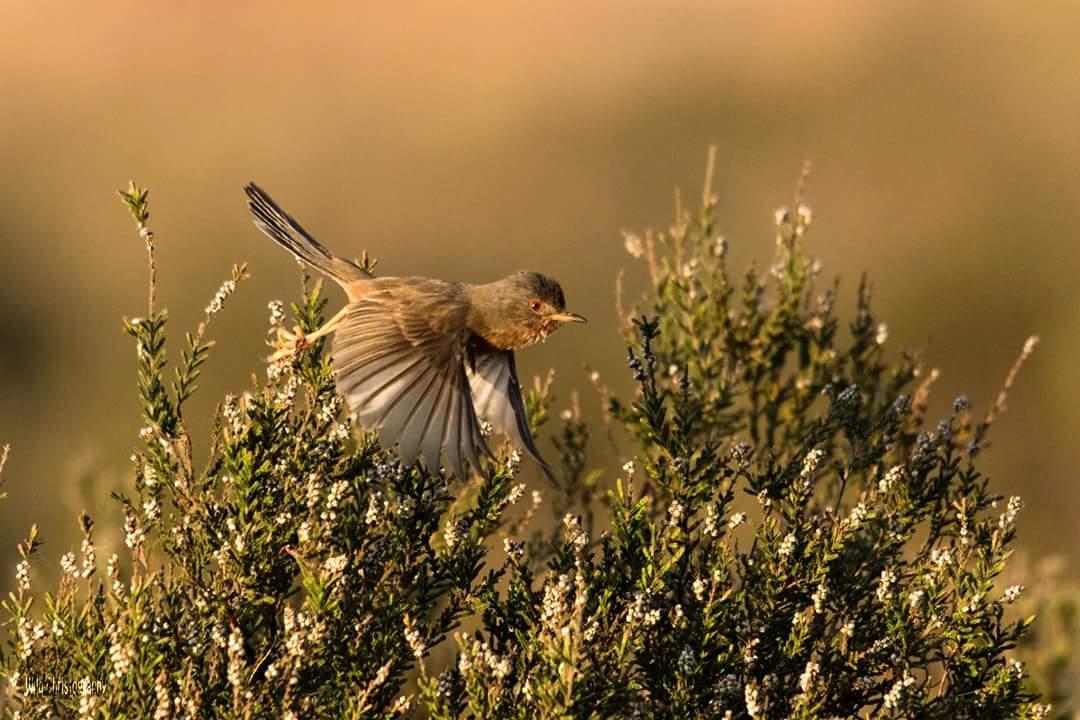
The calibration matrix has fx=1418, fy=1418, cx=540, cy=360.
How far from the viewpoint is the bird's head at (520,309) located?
17.9 ft

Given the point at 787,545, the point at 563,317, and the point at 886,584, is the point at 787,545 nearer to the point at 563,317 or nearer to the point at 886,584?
the point at 886,584

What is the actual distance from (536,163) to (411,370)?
15.6 metres

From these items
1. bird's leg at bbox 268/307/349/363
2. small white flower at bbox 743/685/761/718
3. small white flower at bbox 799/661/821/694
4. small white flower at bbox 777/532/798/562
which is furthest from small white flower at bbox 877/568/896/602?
bird's leg at bbox 268/307/349/363

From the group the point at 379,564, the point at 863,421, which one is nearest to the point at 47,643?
the point at 379,564

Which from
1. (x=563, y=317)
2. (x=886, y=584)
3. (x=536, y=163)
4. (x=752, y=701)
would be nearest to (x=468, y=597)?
(x=752, y=701)

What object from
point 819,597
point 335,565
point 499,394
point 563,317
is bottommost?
point 335,565

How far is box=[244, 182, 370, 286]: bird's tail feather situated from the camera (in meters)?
5.76

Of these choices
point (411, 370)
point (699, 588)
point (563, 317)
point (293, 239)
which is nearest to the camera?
point (699, 588)

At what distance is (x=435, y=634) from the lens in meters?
3.82

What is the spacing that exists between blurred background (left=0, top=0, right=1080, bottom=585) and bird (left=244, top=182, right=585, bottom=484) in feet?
24.8

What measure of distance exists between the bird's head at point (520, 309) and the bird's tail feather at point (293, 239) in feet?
2.03

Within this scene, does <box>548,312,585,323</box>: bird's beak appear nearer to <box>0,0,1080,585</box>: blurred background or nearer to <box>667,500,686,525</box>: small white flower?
<box>667,500,686,525</box>: small white flower

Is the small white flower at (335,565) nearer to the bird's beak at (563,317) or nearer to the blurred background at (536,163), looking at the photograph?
the bird's beak at (563,317)

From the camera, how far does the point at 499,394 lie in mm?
5191
